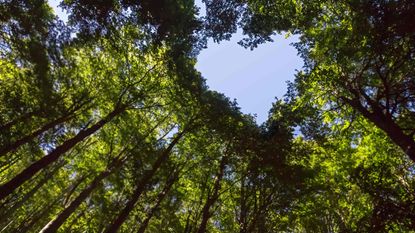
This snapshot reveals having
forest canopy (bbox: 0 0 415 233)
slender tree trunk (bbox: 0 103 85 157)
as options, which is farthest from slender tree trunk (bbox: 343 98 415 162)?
slender tree trunk (bbox: 0 103 85 157)

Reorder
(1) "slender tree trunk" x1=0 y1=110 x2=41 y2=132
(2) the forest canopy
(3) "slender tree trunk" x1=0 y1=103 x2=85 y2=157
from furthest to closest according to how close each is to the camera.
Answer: (1) "slender tree trunk" x1=0 y1=110 x2=41 y2=132
(3) "slender tree trunk" x1=0 y1=103 x2=85 y2=157
(2) the forest canopy

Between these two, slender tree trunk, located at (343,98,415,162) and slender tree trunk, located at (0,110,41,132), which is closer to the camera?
slender tree trunk, located at (343,98,415,162)

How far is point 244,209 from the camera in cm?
1647

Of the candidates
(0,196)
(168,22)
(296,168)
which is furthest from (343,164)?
(0,196)

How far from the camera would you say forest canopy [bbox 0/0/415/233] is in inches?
414

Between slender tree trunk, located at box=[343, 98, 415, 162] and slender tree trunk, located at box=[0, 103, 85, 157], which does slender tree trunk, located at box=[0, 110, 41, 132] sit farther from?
slender tree trunk, located at box=[343, 98, 415, 162]

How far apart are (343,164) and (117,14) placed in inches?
548

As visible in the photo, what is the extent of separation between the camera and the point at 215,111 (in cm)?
1675

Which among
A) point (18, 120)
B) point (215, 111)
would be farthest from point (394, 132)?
point (18, 120)

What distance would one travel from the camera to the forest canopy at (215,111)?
1052 centimetres

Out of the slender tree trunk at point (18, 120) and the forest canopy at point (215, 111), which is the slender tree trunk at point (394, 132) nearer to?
the forest canopy at point (215, 111)

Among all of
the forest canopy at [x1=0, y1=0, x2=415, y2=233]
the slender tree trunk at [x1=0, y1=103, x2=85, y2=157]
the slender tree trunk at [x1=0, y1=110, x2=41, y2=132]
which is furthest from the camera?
the slender tree trunk at [x1=0, y1=110, x2=41, y2=132]

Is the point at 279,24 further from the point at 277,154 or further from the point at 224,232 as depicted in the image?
the point at 224,232

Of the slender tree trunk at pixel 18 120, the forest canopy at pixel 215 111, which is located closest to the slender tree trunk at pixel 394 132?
the forest canopy at pixel 215 111
